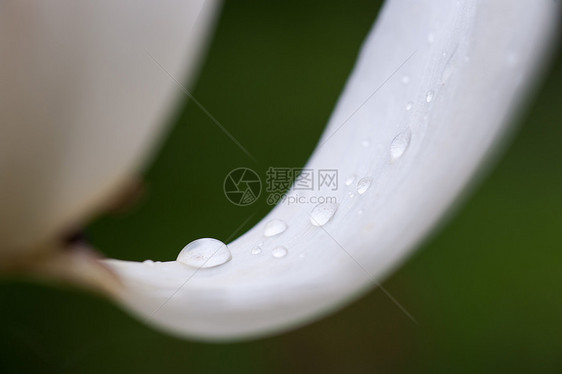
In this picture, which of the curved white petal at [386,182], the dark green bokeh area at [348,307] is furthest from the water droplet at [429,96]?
the dark green bokeh area at [348,307]

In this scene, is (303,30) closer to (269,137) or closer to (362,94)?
(269,137)

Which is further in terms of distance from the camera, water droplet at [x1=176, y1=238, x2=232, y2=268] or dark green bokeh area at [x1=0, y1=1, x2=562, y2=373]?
dark green bokeh area at [x1=0, y1=1, x2=562, y2=373]

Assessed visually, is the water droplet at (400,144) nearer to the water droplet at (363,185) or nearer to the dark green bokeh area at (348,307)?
the water droplet at (363,185)

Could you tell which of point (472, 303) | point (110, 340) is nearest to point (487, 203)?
point (472, 303)

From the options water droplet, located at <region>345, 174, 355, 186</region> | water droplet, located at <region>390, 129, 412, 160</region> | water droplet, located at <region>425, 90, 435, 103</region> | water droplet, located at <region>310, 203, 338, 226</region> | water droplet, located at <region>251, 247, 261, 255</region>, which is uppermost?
water droplet, located at <region>425, 90, 435, 103</region>

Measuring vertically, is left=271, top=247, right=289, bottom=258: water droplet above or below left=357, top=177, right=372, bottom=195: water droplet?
below

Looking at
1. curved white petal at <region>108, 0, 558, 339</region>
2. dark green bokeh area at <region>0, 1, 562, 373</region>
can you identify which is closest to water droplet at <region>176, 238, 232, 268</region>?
curved white petal at <region>108, 0, 558, 339</region>

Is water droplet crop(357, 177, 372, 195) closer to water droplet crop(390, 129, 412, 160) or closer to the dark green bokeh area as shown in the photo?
water droplet crop(390, 129, 412, 160)
